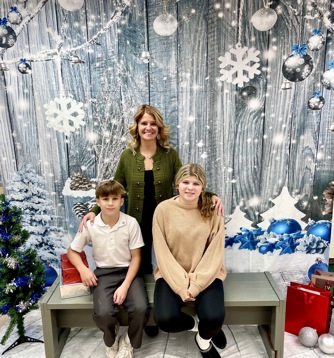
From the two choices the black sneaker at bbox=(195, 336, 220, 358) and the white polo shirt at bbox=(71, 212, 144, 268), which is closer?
the black sneaker at bbox=(195, 336, 220, 358)

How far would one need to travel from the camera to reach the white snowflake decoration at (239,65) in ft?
7.55

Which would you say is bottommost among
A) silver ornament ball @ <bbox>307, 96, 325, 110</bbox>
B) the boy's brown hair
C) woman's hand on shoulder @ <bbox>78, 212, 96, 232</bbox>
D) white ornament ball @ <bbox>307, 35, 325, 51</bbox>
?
woman's hand on shoulder @ <bbox>78, 212, 96, 232</bbox>

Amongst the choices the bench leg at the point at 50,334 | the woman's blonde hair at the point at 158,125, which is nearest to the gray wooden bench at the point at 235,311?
the bench leg at the point at 50,334

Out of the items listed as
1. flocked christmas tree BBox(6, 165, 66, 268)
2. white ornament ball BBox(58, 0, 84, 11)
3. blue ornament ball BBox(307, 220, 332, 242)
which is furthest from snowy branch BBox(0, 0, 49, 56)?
blue ornament ball BBox(307, 220, 332, 242)

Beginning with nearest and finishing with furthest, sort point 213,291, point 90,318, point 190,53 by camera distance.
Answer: point 213,291
point 90,318
point 190,53

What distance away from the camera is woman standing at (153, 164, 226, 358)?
1937 millimetres

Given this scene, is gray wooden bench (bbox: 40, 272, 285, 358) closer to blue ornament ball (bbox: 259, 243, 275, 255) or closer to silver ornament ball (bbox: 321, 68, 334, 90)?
blue ornament ball (bbox: 259, 243, 275, 255)

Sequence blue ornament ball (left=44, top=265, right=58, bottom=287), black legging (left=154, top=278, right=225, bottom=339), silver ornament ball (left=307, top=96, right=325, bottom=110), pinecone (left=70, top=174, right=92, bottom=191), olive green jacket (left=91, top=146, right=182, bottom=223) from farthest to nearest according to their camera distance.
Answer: blue ornament ball (left=44, top=265, right=58, bottom=287) < pinecone (left=70, top=174, right=92, bottom=191) < silver ornament ball (left=307, top=96, right=325, bottom=110) < olive green jacket (left=91, top=146, right=182, bottom=223) < black legging (left=154, top=278, right=225, bottom=339)

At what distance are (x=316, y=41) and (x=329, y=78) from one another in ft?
0.84

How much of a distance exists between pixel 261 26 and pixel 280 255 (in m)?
1.60

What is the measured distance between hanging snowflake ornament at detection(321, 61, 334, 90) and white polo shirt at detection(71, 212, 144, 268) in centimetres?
155

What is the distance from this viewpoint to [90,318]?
2141 mm

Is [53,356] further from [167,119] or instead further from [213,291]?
[167,119]

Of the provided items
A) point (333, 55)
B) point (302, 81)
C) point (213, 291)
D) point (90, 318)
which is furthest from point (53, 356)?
point (333, 55)
